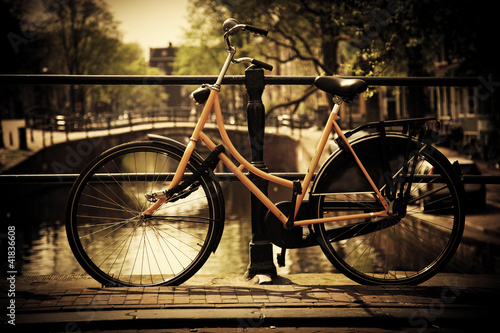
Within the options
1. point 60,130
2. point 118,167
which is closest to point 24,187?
point 60,130

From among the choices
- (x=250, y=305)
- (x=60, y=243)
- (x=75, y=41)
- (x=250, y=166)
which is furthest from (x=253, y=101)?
(x=75, y=41)

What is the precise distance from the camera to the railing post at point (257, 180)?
11.3 ft

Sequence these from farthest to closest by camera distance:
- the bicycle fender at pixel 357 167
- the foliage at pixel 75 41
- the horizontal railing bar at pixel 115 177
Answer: the foliage at pixel 75 41 → the horizontal railing bar at pixel 115 177 → the bicycle fender at pixel 357 167

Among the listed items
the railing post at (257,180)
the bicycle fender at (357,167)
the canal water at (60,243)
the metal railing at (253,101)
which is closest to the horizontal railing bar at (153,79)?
the metal railing at (253,101)

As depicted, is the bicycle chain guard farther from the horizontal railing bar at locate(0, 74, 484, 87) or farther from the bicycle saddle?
the horizontal railing bar at locate(0, 74, 484, 87)

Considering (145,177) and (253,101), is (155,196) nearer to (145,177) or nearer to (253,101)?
(145,177)

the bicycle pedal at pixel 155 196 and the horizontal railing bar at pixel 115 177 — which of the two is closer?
the bicycle pedal at pixel 155 196

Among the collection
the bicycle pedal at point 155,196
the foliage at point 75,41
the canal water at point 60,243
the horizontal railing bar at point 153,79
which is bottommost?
the canal water at point 60,243

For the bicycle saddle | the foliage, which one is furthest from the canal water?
the foliage

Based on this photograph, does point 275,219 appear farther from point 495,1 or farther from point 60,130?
point 60,130

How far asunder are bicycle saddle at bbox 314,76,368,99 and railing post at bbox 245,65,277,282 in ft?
1.32

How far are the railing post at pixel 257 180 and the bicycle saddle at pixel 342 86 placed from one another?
1.32 feet

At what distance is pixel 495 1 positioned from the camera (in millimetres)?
13781

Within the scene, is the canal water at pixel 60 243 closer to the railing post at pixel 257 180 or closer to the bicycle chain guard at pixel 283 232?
the railing post at pixel 257 180
